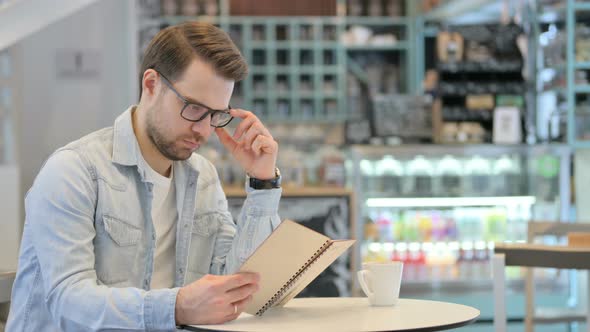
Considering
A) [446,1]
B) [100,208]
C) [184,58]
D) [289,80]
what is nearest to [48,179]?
[100,208]

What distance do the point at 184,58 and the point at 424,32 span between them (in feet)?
27.8

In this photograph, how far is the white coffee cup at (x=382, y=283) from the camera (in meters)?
2.12

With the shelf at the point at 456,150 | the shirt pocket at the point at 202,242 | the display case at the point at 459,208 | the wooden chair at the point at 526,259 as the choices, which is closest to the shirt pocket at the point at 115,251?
the shirt pocket at the point at 202,242

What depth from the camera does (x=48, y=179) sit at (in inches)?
77.5

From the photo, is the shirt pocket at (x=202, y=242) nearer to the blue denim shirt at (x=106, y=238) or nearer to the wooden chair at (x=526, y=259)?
the blue denim shirt at (x=106, y=238)

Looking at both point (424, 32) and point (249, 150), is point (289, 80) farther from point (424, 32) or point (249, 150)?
point (249, 150)

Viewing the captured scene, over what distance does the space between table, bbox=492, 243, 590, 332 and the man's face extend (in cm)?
116

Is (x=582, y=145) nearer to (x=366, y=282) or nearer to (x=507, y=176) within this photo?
(x=507, y=176)

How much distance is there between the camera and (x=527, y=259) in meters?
2.93

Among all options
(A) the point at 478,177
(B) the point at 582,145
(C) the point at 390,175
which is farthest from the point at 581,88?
(C) the point at 390,175

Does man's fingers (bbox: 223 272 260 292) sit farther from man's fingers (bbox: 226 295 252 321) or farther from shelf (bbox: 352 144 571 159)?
shelf (bbox: 352 144 571 159)

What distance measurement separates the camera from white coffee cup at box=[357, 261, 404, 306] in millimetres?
2117

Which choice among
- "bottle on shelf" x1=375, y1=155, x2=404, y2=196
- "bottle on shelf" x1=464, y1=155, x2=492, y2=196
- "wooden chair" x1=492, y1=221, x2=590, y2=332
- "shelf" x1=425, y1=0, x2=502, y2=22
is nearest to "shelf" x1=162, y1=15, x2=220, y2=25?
"shelf" x1=425, y1=0, x2=502, y2=22

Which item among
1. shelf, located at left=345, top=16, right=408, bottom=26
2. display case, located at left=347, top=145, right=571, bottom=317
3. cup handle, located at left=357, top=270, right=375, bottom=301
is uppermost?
shelf, located at left=345, top=16, right=408, bottom=26
